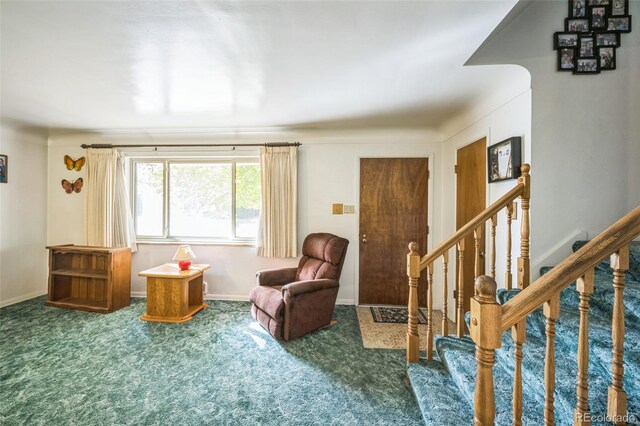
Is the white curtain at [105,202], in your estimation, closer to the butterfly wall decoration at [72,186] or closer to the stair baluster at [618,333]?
the butterfly wall decoration at [72,186]

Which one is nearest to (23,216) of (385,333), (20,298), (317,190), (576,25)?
(20,298)

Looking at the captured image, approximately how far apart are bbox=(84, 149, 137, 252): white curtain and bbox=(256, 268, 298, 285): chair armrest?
6.73 ft

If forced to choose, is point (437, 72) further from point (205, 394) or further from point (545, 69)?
point (205, 394)

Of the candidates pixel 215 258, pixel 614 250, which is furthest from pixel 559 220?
pixel 215 258

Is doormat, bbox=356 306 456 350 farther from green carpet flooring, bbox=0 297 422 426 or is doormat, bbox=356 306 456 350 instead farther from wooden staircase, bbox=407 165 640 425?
wooden staircase, bbox=407 165 640 425

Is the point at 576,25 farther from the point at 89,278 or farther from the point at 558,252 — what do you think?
the point at 89,278

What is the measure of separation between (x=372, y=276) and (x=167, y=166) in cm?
331

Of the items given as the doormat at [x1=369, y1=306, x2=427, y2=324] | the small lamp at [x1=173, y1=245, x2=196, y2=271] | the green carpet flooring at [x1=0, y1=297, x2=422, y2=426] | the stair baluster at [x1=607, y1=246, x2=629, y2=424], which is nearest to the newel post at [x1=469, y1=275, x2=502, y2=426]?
the stair baluster at [x1=607, y1=246, x2=629, y2=424]

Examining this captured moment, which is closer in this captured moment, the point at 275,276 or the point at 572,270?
the point at 572,270

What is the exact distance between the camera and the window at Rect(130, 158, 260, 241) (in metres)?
3.79

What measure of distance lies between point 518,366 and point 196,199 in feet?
12.8

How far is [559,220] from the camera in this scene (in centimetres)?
196

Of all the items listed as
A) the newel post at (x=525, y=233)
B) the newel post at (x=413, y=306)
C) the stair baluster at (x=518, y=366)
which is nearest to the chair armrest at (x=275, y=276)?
the newel post at (x=413, y=306)

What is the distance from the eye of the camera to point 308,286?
8.71 ft
